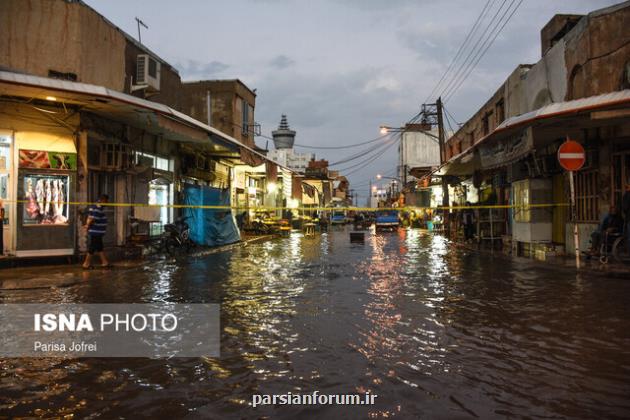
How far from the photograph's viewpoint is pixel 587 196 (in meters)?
14.5

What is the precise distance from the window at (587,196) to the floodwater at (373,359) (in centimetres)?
516

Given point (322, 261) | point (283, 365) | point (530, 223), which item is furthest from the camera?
point (530, 223)

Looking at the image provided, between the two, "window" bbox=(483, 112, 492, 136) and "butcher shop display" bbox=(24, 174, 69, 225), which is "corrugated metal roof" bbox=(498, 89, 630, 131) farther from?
"window" bbox=(483, 112, 492, 136)

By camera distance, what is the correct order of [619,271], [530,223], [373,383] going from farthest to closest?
[530,223]
[619,271]
[373,383]

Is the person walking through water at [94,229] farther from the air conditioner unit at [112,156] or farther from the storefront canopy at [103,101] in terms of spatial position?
the air conditioner unit at [112,156]

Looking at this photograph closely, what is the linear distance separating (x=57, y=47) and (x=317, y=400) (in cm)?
1450

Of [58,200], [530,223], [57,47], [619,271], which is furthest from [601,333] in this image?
[57,47]

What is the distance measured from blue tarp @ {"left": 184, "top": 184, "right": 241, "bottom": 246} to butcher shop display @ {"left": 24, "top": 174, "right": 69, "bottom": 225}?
637 centimetres

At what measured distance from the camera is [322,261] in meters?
14.6

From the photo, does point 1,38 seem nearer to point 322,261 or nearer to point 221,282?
point 221,282

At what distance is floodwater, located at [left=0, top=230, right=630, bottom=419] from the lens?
3.78 metres

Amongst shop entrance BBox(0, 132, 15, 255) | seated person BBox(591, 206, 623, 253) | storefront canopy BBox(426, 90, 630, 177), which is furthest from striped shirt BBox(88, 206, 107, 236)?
seated person BBox(591, 206, 623, 253)

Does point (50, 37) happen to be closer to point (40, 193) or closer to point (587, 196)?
point (40, 193)

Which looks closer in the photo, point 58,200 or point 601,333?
point 601,333
